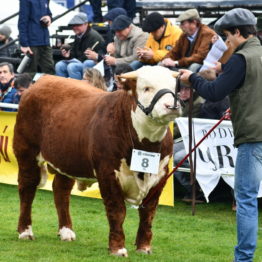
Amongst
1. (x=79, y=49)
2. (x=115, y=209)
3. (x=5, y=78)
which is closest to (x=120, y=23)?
(x=79, y=49)

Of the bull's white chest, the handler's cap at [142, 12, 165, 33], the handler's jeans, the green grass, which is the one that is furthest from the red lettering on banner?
the handler's jeans

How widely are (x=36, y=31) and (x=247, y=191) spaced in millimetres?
8837

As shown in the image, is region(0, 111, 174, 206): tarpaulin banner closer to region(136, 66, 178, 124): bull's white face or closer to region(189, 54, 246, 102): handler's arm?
region(136, 66, 178, 124): bull's white face

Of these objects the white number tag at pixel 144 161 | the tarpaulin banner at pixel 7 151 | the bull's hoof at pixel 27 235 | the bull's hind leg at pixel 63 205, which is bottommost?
the tarpaulin banner at pixel 7 151

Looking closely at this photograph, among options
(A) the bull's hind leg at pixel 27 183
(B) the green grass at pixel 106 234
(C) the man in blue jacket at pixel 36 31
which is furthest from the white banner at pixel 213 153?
(C) the man in blue jacket at pixel 36 31

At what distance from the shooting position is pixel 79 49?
1464 centimetres

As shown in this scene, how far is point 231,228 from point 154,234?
1052 millimetres

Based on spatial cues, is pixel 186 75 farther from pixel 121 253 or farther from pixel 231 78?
pixel 121 253

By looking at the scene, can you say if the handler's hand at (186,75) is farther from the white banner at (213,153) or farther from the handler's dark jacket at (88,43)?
the handler's dark jacket at (88,43)

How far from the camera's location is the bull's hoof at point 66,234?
8805 mm

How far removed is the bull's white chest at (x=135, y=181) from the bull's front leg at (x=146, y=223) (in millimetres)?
155

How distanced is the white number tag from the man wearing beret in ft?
2.94

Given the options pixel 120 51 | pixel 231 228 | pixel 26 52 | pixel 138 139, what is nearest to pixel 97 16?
pixel 26 52

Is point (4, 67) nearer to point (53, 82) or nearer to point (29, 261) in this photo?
point (53, 82)
